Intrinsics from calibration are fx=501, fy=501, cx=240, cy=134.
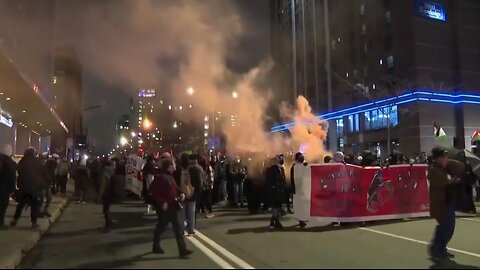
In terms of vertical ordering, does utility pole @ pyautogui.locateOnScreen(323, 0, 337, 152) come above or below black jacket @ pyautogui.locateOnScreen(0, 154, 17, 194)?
Answer: above

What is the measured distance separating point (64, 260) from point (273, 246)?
3063 millimetres

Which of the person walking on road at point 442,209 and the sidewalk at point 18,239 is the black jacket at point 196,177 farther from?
the person walking on road at point 442,209

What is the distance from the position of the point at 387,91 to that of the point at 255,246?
36860 millimetres

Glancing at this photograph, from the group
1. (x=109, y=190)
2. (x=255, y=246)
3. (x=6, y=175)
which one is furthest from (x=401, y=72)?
(x=6, y=175)

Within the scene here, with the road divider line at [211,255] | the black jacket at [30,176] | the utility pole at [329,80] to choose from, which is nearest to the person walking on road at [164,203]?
the road divider line at [211,255]

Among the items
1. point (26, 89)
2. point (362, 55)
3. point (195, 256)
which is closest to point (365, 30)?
point (362, 55)

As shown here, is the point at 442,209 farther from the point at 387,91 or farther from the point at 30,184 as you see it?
the point at 387,91

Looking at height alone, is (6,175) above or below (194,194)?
above

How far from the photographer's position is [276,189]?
10227 millimetres

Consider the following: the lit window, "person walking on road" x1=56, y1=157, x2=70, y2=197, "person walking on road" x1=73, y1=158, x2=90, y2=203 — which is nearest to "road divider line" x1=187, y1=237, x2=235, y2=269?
"person walking on road" x1=73, y1=158, x2=90, y2=203

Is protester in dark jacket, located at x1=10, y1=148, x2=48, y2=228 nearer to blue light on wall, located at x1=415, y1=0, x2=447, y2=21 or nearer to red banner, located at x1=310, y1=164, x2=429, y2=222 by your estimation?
red banner, located at x1=310, y1=164, x2=429, y2=222

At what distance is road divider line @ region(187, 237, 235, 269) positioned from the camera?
20.9 feet

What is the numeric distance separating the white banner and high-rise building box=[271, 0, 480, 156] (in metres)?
26.8

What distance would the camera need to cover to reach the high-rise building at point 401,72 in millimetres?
40375
